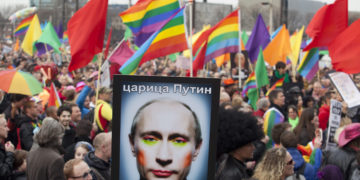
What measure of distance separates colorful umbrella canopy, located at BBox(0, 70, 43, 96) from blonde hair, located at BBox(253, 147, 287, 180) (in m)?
3.95

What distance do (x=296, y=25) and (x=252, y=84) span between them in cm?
Answer: 3584

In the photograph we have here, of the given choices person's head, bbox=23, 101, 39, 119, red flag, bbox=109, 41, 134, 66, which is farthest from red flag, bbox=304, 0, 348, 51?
person's head, bbox=23, 101, 39, 119

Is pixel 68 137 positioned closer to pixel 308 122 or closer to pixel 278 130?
A: pixel 278 130

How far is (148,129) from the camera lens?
10.8 feet

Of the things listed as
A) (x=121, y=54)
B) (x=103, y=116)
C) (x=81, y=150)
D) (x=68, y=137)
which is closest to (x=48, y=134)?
(x=81, y=150)

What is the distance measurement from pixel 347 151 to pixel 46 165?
2928 mm

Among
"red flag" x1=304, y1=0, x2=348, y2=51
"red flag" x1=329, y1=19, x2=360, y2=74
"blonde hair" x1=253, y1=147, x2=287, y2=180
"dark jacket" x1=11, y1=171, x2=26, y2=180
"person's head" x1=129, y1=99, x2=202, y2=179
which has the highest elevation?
"red flag" x1=304, y1=0, x2=348, y2=51

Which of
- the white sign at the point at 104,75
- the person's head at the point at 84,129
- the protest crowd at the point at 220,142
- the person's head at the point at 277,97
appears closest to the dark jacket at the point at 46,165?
the protest crowd at the point at 220,142

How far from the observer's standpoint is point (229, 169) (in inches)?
168

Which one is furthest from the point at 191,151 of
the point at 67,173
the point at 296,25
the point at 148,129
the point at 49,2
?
the point at 296,25

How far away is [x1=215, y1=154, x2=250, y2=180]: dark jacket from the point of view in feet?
13.8

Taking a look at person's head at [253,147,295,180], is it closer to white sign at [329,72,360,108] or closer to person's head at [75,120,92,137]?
person's head at [75,120,92,137]

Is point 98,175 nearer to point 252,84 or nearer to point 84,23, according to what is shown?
point 84,23

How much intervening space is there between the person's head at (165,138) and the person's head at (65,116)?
13.8 feet
